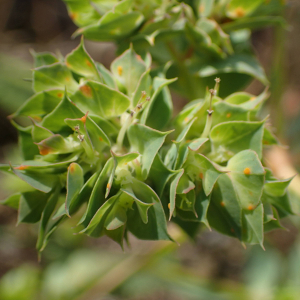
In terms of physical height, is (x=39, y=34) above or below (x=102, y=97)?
below

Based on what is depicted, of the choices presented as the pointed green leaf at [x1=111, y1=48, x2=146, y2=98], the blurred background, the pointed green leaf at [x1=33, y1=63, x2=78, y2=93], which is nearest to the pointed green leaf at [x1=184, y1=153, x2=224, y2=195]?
the pointed green leaf at [x1=111, y1=48, x2=146, y2=98]

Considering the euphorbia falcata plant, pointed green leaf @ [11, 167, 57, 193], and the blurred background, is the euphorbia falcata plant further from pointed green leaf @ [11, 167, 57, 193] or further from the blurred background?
the blurred background

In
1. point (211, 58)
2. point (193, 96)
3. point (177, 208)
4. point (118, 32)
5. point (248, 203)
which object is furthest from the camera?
point (193, 96)

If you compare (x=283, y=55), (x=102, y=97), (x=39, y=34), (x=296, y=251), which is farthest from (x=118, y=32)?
(x=39, y=34)

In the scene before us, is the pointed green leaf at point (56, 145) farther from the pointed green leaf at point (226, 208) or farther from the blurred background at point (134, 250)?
the blurred background at point (134, 250)

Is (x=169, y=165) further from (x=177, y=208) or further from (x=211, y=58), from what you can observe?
(x=211, y=58)
